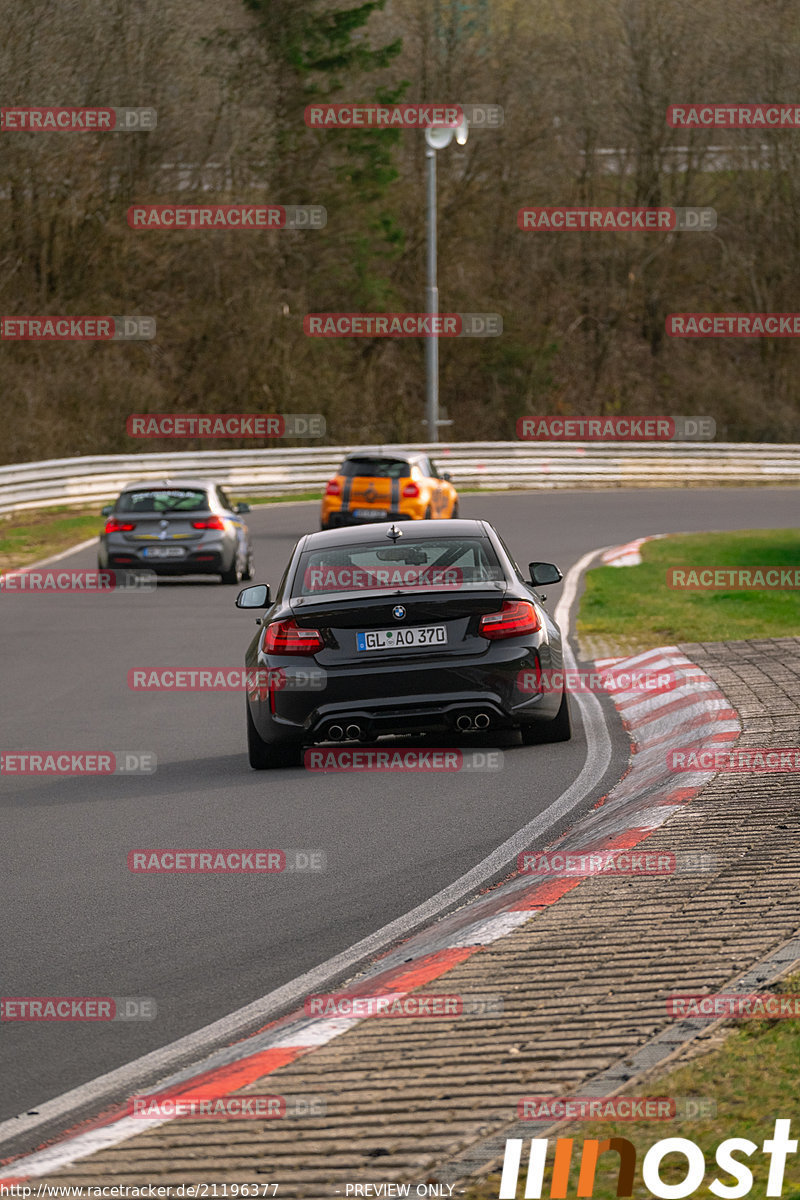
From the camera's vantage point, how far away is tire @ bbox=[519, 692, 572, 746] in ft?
37.7

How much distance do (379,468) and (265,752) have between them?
1871 cm

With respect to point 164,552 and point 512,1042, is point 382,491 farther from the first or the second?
point 512,1042

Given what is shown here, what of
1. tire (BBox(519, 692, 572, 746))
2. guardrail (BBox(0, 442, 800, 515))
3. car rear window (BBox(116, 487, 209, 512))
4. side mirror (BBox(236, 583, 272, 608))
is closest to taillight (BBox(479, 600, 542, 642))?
tire (BBox(519, 692, 572, 746))

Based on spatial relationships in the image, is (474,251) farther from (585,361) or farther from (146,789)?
(146,789)

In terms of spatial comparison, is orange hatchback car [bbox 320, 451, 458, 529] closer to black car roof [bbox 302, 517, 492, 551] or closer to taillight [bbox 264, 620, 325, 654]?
black car roof [bbox 302, 517, 492, 551]

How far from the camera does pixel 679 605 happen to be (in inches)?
770

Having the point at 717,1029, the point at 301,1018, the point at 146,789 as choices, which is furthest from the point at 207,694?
the point at 717,1029

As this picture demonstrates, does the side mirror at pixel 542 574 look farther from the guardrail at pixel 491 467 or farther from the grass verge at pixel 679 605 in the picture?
the guardrail at pixel 491 467

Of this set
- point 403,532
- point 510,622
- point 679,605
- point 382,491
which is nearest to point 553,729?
point 510,622

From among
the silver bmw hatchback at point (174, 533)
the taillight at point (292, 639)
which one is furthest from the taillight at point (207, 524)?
the taillight at point (292, 639)

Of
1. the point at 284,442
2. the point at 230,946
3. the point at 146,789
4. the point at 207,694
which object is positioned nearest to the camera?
the point at 230,946

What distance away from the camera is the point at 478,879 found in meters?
7.98

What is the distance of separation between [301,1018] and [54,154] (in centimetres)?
4796

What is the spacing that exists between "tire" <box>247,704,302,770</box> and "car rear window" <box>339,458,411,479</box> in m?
18.4
